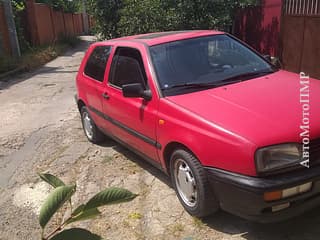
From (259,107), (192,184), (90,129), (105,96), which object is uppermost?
(259,107)

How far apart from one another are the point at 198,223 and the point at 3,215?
205cm

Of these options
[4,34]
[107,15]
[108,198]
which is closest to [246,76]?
[108,198]

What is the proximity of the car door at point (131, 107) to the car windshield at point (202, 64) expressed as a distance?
21 cm

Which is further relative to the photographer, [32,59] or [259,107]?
[32,59]

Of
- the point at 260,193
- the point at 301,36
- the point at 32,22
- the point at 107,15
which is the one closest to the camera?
the point at 260,193

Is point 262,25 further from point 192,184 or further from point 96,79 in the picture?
point 192,184

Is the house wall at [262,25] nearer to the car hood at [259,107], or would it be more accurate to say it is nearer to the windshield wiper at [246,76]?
the windshield wiper at [246,76]

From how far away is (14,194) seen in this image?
4.38m

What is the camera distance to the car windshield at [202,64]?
3734 mm

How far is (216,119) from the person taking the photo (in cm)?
303

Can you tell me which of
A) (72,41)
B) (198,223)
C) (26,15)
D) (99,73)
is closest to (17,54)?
(26,15)

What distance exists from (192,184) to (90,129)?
9.34 ft

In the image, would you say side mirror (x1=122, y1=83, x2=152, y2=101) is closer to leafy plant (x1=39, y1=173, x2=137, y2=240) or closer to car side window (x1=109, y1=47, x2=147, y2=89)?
car side window (x1=109, y1=47, x2=147, y2=89)

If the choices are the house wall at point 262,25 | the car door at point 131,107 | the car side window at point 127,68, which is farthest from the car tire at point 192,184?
the house wall at point 262,25
